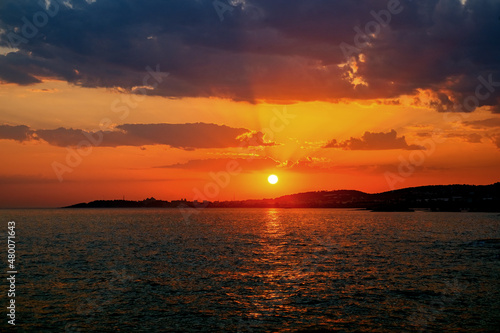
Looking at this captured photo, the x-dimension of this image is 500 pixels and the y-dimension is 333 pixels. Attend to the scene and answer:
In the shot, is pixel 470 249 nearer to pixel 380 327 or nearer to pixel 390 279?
pixel 390 279

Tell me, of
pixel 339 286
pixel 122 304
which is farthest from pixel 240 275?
pixel 122 304

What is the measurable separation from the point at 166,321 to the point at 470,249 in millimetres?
64298

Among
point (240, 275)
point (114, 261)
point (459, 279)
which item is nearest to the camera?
point (459, 279)

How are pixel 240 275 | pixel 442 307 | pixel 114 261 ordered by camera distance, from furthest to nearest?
pixel 114 261 → pixel 240 275 → pixel 442 307

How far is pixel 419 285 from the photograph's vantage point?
43.2 meters

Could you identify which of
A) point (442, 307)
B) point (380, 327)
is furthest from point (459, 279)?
point (380, 327)

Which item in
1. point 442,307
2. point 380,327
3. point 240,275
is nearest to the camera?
point 380,327

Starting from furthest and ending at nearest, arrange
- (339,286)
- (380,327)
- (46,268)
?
(46,268)
(339,286)
(380,327)

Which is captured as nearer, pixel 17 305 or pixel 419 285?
pixel 17 305

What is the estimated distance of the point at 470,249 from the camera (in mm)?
75312

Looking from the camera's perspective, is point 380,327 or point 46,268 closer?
point 380,327

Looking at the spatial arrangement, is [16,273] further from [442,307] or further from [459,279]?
[459,279]

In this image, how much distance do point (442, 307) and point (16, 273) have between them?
46301 mm

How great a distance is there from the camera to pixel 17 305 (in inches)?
1372
